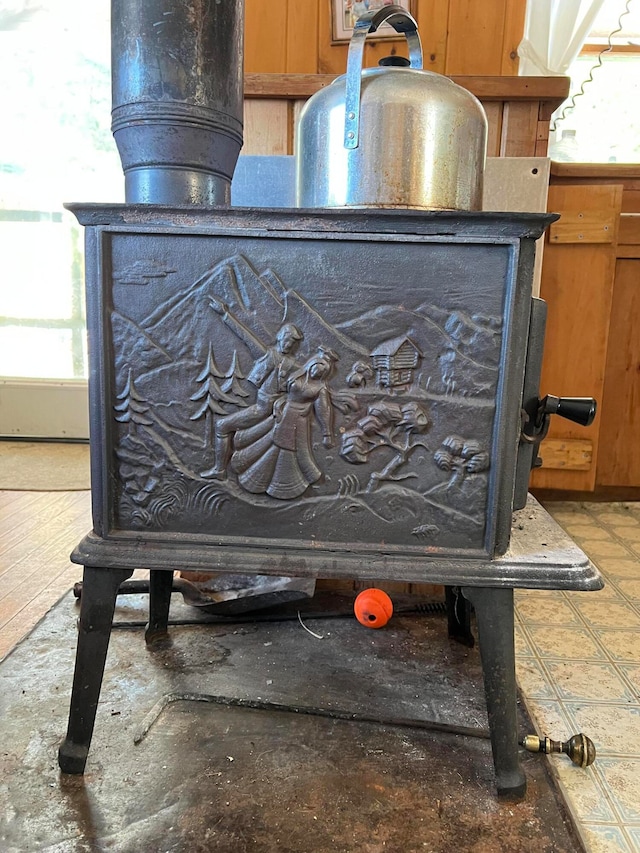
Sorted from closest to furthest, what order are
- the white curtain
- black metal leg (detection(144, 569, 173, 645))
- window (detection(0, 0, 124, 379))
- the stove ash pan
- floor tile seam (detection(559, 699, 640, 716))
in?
the stove ash pan < floor tile seam (detection(559, 699, 640, 716)) < black metal leg (detection(144, 569, 173, 645)) < the white curtain < window (detection(0, 0, 124, 379))

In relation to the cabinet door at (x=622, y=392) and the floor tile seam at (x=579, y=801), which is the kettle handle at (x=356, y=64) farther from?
the cabinet door at (x=622, y=392)

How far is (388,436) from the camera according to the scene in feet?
3.10

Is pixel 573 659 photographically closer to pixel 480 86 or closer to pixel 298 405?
pixel 298 405

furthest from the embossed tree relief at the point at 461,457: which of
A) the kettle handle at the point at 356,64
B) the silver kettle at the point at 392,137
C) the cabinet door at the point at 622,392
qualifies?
the cabinet door at the point at 622,392

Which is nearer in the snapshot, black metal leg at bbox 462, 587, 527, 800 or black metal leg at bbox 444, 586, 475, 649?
black metal leg at bbox 462, 587, 527, 800

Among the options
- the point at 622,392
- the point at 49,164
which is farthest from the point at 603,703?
the point at 49,164

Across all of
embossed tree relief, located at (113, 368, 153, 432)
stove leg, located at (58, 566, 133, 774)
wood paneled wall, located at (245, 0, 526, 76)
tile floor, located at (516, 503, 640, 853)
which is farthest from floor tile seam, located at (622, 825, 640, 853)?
wood paneled wall, located at (245, 0, 526, 76)

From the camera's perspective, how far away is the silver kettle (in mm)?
967

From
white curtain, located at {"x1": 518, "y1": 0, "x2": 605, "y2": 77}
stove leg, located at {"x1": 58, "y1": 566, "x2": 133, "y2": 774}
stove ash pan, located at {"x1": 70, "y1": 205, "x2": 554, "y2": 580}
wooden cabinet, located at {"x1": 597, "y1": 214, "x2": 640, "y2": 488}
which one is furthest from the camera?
wooden cabinet, located at {"x1": 597, "y1": 214, "x2": 640, "y2": 488}

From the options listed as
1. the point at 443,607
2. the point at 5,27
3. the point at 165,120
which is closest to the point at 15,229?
the point at 5,27

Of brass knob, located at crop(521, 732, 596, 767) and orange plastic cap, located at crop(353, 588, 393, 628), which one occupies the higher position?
orange plastic cap, located at crop(353, 588, 393, 628)

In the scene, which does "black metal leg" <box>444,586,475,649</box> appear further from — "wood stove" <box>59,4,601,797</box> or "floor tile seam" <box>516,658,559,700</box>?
"wood stove" <box>59,4,601,797</box>

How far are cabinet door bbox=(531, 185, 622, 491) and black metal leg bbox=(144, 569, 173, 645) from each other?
4.77ft

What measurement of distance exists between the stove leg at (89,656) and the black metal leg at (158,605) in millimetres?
399
